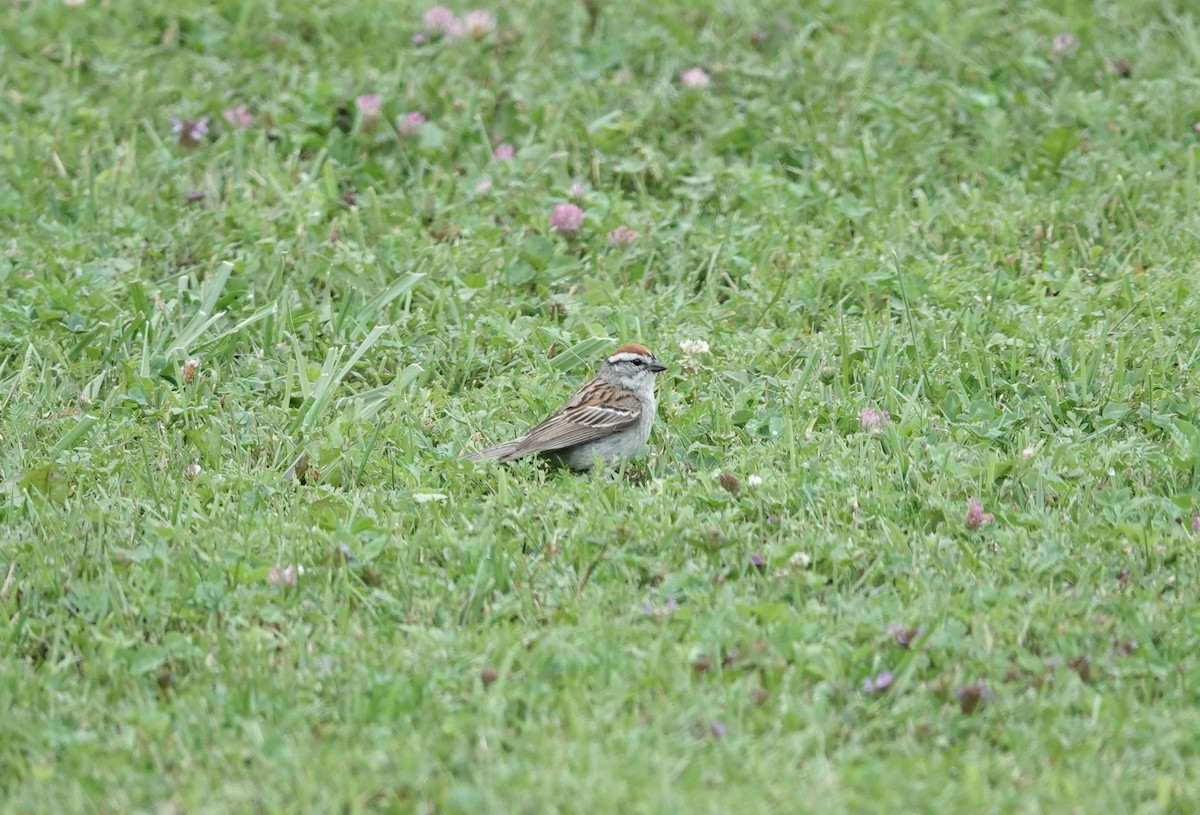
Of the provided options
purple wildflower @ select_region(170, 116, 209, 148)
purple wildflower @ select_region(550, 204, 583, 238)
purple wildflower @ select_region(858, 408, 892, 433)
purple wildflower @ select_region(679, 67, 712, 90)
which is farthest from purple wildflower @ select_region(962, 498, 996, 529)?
purple wildflower @ select_region(170, 116, 209, 148)

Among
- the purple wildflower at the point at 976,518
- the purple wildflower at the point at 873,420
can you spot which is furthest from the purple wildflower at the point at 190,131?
the purple wildflower at the point at 976,518

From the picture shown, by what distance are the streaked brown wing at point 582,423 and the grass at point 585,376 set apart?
0.43 ft

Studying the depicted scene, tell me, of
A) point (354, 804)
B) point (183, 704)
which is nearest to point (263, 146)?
point (183, 704)

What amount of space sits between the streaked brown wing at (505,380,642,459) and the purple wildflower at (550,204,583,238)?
2.02 meters

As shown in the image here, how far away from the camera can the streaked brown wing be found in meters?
6.90

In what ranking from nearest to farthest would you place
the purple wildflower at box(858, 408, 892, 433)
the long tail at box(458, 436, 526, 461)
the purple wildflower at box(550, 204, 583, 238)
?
the long tail at box(458, 436, 526, 461)
the purple wildflower at box(858, 408, 892, 433)
the purple wildflower at box(550, 204, 583, 238)

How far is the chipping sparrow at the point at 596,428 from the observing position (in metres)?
6.91

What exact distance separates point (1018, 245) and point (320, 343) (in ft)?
11.9

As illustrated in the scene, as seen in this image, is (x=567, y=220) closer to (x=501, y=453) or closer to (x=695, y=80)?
(x=695, y=80)

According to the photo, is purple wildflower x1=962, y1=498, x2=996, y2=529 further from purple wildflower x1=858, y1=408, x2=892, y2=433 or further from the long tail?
the long tail

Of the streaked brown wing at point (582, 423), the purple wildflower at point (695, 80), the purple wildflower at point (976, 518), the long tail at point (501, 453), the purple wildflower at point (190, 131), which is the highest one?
the purple wildflower at point (695, 80)

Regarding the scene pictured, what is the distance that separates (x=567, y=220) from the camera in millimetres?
8922

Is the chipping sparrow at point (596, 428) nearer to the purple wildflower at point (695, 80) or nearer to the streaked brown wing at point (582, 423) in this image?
the streaked brown wing at point (582, 423)

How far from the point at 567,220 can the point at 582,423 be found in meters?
2.22
